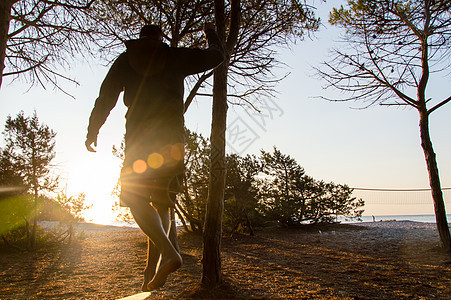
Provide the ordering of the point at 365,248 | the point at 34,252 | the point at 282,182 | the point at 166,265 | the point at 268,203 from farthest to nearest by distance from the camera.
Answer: the point at 282,182 → the point at 268,203 → the point at 34,252 → the point at 365,248 → the point at 166,265

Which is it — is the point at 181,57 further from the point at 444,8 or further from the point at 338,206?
the point at 338,206

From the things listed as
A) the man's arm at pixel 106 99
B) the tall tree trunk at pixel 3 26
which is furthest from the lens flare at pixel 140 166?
the tall tree trunk at pixel 3 26

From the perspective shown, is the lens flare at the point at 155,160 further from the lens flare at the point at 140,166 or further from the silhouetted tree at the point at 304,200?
the silhouetted tree at the point at 304,200

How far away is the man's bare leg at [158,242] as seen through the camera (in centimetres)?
161

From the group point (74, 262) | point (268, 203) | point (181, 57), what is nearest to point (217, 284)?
point (181, 57)

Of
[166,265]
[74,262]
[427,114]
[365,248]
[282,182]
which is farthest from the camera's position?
[282,182]

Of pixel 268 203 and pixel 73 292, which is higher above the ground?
pixel 268 203

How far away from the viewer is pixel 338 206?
1009cm

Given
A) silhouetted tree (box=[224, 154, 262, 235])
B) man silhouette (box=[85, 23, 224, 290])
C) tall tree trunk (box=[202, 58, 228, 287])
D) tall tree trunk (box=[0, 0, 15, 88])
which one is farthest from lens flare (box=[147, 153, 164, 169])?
silhouetted tree (box=[224, 154, 262, 235])

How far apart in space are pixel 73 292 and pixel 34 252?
16.3ft

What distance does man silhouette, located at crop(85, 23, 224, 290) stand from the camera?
168cm

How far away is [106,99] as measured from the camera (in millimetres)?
1958

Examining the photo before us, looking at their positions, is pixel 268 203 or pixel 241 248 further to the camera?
pixel 268 203

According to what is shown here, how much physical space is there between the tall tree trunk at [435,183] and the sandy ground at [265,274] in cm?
36
